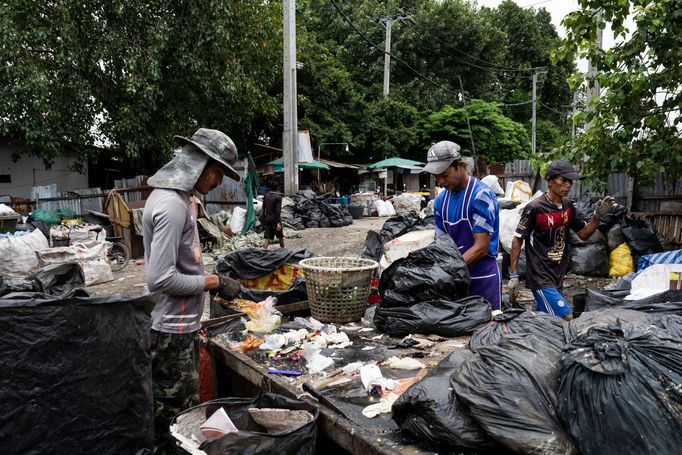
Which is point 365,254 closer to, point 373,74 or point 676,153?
point 676,153

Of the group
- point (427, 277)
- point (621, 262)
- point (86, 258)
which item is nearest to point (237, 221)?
point (86, 258)

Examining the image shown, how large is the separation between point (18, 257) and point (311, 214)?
26.9ft

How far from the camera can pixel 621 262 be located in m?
7.09

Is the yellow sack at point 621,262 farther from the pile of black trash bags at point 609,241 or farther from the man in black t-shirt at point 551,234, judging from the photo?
the man in black t-shirt at point 551,234

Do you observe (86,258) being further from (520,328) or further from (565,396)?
(565,396)

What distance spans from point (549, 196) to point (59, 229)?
9.10 meters

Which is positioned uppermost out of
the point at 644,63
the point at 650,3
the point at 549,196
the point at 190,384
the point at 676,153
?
the point at 650,3

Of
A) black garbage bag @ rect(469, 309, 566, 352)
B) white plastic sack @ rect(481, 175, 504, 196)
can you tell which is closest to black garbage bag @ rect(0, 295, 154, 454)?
black garbage bag @ rect(469, 309, 566, 352)

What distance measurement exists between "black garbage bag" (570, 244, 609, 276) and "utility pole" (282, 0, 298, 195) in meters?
9.08

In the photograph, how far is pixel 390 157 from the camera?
24516 millimetres

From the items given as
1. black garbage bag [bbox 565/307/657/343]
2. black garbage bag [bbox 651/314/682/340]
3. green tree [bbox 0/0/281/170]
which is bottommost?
black garbage bag [bbox 565/307/657/343]

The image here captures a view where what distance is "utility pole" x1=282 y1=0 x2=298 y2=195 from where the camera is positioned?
45.4 ft

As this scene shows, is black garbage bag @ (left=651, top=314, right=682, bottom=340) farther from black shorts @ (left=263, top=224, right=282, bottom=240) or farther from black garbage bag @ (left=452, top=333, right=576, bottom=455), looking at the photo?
black shorts @ (left=263, top=224, right=282, bottom=240)

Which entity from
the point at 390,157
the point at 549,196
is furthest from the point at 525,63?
the point at 549,196
